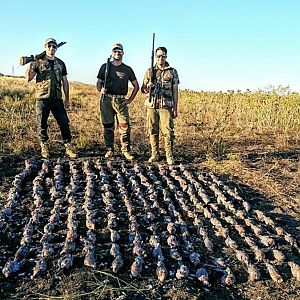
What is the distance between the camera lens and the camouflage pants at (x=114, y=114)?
7410 millimetres

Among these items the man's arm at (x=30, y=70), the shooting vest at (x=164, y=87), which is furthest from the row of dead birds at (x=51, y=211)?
the shooting vest at (x=164, y=87)

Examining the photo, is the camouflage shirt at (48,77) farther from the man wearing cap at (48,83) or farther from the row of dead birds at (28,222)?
the row of dead birds at (28,222)

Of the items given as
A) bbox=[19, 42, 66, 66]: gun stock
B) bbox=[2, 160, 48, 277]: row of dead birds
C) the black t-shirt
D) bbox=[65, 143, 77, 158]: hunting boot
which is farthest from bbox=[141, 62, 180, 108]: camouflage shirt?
bbox=[2, 160, 48, 277]: row of dead birds

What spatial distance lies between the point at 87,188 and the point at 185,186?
4.49ft

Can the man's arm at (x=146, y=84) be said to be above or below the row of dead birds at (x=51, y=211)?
above

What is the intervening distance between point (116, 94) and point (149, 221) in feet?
9.94

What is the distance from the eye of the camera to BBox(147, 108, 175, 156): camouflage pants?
284 inches

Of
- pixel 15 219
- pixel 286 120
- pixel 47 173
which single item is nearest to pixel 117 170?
pixel 47 173

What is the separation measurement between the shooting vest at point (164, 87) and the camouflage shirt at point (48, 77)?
4.70ft

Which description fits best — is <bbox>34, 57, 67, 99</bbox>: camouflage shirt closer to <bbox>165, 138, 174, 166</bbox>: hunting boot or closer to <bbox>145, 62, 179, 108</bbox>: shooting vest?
→ <bbox>145, 62, 179, 108</bbox>: shooting vest

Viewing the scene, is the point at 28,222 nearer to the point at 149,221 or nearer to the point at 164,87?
the point at 149,221

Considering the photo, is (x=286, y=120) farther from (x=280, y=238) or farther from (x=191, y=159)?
(x=280, y=238)

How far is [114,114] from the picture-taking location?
759 centimetres

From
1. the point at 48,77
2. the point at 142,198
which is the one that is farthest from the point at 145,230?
the point at 48,77
